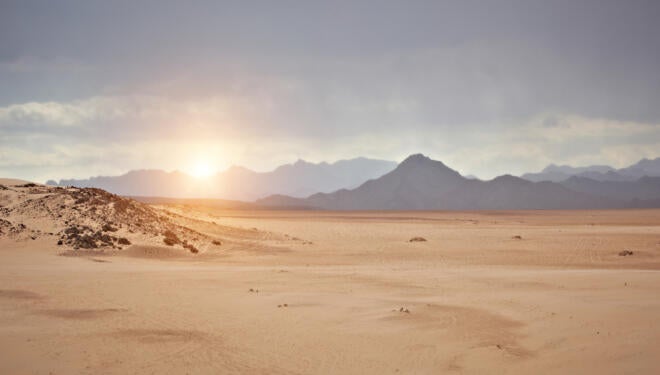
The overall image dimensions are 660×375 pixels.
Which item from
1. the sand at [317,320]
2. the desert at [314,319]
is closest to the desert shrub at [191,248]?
the desert at [314,319]

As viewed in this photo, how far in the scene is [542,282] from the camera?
642 inches

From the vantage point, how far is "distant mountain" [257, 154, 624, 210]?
16712cm

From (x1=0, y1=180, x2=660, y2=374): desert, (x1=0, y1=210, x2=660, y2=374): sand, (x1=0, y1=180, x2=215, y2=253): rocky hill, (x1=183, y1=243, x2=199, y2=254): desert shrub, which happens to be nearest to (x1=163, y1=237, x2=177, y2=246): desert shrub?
(x1=0, y1=180, x2=215, y2=253): rocky hill

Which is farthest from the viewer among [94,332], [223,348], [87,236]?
[87,236]

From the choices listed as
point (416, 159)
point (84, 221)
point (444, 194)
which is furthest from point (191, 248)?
point (416, 159)

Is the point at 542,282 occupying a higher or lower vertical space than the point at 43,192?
lower

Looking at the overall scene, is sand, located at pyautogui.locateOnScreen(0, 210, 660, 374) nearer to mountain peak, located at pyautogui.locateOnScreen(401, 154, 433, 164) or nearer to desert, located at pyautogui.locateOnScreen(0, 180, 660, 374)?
desert, located at pyautogui.locateOnScreen(0, 180, 660, 374)

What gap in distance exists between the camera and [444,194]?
175m

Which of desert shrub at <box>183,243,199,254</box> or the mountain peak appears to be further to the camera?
the mountain peak

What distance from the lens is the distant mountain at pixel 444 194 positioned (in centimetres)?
16712

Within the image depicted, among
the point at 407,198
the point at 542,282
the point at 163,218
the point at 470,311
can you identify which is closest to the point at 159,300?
the point at 470,311

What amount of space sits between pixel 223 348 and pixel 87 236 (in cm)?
1767

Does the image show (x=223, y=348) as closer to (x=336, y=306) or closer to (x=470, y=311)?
(x=336, y=306)

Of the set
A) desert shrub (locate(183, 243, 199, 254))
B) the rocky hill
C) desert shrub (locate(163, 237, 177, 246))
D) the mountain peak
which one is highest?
the mountain peak
